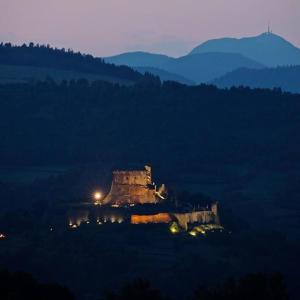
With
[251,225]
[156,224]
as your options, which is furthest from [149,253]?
[251,225]

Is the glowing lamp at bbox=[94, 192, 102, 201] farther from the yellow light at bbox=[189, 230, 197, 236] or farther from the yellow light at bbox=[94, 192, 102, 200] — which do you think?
the yellow light at bbox=[189, 230, 197, 236]

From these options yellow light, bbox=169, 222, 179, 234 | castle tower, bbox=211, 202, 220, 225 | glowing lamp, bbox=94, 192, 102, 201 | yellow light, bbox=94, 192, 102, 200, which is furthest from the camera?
yellow light, bbox=94, 192, 102, 200

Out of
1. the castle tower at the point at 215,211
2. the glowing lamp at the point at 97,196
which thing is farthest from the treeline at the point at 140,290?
the glowing lamp at the point at 97,196

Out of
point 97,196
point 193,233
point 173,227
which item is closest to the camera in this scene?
point 173,227

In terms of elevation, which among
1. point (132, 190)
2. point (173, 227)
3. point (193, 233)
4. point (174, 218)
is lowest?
point (193, 233)

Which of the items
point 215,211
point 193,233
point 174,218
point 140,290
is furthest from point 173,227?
point 140,290

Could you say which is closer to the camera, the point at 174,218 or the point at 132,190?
the point at 174,218

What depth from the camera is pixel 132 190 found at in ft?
480

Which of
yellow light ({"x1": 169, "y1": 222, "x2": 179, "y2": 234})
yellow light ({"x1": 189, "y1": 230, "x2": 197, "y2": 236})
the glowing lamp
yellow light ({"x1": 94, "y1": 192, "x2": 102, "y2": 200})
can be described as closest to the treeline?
yellow light ({"x1": 169, "y1": 222, "x2": 179, "y2": 234})

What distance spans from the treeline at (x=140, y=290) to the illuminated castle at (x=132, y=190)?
163 ft

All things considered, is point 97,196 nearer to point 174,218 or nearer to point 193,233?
point 174,218

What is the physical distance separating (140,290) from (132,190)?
6039cm

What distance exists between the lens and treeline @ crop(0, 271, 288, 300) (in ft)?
269

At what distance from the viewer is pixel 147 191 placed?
477ft
